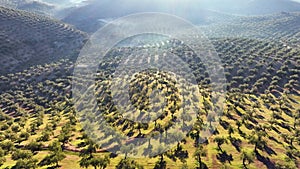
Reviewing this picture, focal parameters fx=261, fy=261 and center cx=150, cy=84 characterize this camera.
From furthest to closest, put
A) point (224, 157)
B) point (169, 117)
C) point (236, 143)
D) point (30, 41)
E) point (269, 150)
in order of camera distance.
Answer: point (30, 41), point (169, 117), point (236, 143), point (269, 150), point (224, 157)

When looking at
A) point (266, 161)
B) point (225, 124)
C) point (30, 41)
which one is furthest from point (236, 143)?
point (30, 41)

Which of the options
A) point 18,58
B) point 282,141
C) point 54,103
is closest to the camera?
point 282,141

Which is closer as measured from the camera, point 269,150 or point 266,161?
point 266,161

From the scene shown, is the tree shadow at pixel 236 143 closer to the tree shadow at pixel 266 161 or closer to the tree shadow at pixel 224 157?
the tree shadow at pixel 224 157

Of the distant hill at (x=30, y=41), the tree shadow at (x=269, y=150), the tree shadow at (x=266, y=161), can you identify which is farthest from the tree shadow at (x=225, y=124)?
the distant hill at (x=30, y=41)

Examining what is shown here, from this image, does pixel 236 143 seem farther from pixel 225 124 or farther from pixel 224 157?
pixel 225 124

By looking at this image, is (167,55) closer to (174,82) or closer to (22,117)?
(174,82)

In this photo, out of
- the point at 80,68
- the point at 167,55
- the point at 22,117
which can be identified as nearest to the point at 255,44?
the point at 167,55

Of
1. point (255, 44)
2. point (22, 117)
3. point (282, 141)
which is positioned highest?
point (255, 44)

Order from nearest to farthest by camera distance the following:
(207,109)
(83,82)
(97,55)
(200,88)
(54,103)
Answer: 1. (207,109)
2. (200,88)
3. (54,103)
4. (83,82)
5. (97,55)
